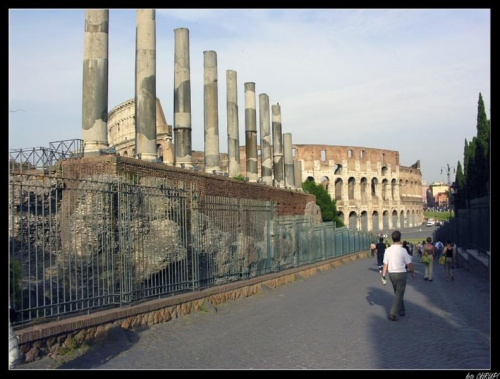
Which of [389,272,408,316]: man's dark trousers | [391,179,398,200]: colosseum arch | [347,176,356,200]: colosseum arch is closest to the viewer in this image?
[389,272,408,316]: man's dark trousers

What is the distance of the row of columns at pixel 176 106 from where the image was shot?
41.7 feet

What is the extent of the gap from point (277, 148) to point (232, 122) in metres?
6.38

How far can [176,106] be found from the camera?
59.8 feet

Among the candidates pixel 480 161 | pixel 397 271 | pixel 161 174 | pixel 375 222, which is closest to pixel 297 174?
pixel 480 161

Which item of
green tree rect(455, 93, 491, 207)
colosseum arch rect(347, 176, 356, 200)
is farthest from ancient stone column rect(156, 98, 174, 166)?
colosseum arch rect(347, 176, 356, 200)

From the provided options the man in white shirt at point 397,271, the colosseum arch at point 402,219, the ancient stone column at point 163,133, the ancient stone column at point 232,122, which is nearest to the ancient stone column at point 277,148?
the ancient stone column at point 232,122

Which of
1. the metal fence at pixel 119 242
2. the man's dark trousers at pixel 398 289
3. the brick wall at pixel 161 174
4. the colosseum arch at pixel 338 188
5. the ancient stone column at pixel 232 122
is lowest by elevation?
the man's dark trousers at pixel 398 289

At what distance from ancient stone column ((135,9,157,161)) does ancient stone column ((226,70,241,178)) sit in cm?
903

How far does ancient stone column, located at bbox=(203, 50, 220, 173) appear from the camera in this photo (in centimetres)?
2081

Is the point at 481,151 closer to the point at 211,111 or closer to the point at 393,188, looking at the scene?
the point at 211,111

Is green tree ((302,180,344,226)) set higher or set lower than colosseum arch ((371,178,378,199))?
lower

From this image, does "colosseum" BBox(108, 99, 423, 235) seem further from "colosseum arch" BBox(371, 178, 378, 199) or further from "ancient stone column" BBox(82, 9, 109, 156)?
"ancient stone column" BBox(82, 9, 109, 156)

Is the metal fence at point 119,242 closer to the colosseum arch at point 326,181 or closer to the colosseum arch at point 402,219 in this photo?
the colosseum arch at point 326,181
